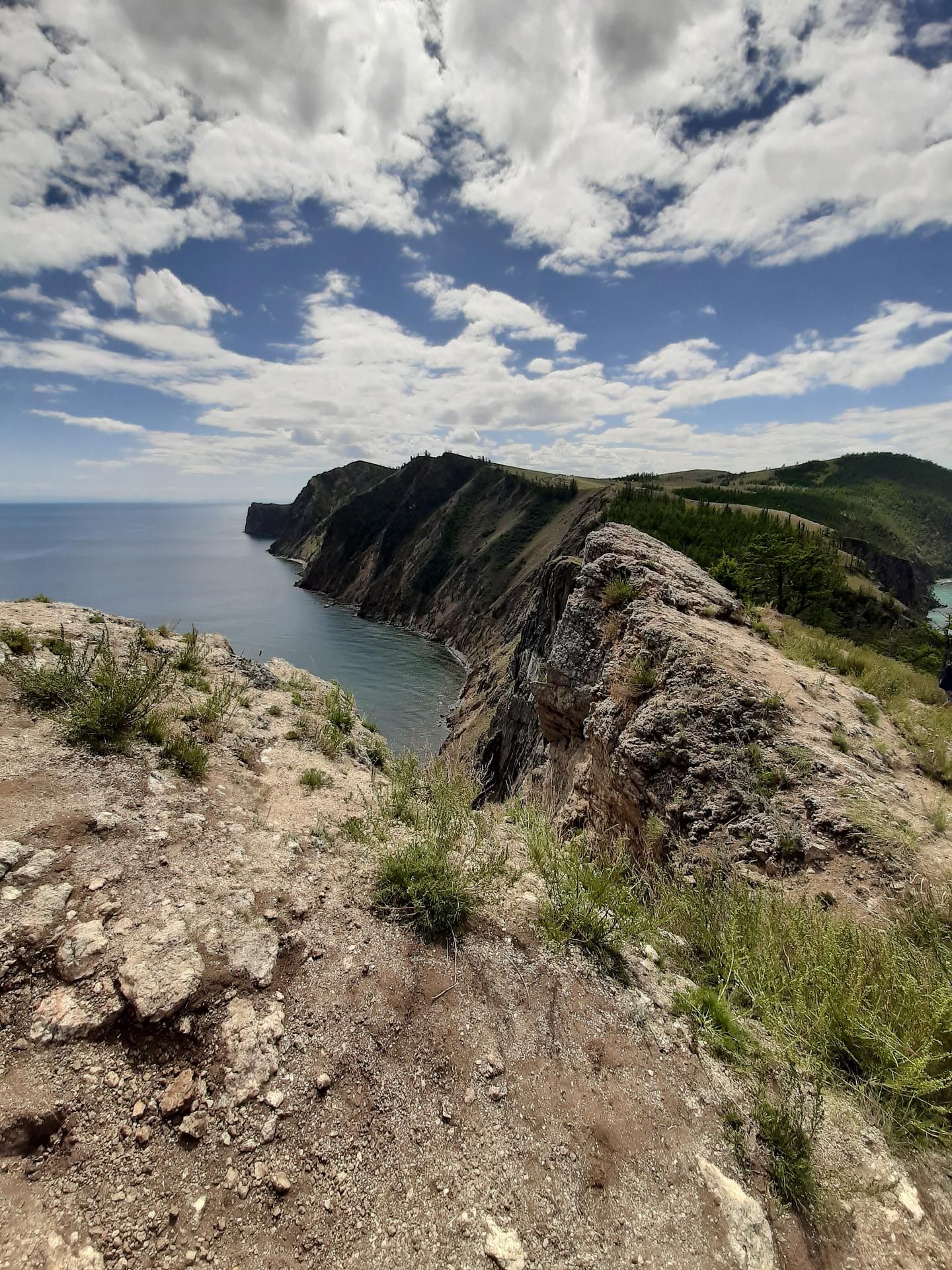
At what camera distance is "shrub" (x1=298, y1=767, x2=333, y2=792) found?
6844mm

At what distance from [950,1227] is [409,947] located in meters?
3.42

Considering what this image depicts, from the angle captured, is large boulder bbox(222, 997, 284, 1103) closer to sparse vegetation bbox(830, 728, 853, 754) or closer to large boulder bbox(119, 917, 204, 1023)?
large boulder bbox(119, 917, 204, 1023)

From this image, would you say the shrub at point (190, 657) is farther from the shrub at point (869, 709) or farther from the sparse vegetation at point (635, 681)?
the shrub at point (869, 709)

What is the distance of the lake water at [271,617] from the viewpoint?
5700cm

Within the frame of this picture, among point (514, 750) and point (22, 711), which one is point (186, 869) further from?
point (514, 750)

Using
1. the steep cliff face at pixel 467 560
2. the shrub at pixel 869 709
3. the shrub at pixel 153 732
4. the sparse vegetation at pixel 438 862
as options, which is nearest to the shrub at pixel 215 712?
the shrub at pixel 153 732

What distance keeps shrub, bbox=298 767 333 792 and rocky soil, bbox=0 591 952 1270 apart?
1.36 metres

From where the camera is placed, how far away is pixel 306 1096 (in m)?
3.05

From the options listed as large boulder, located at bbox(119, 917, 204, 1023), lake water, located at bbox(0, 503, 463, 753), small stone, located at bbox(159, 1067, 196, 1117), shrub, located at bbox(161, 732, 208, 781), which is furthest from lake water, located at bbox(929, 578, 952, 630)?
small stone, located at bbox(159, 1067, 196, 1117)

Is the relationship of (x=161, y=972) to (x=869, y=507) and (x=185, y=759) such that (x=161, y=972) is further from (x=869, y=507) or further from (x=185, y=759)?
(x=869, y=507)

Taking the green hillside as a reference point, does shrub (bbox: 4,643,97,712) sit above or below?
below

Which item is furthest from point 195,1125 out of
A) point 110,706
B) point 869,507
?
point 869,507

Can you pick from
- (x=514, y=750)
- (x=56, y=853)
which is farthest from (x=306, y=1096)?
(x=514, y=750)

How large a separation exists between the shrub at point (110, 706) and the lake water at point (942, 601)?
322 ft
